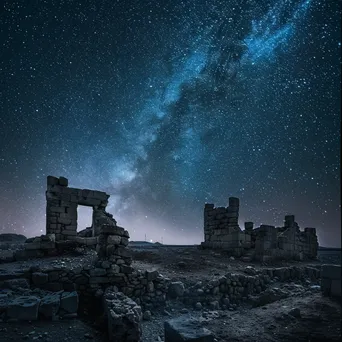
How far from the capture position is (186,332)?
4.83 meters

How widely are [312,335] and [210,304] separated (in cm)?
360

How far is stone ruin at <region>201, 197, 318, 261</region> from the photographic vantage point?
47.8 feet

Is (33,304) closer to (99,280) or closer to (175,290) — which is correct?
(99,280)

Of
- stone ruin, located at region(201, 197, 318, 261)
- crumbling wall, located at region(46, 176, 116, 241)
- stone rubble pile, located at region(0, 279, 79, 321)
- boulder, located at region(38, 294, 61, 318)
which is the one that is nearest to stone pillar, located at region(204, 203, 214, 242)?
stone ruin, located at region(201, 197, 318, 261)

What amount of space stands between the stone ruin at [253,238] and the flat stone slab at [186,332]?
9.45m

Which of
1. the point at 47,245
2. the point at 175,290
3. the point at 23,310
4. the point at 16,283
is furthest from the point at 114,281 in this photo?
the point at 47,245

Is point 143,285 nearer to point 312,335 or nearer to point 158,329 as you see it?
point 158,329

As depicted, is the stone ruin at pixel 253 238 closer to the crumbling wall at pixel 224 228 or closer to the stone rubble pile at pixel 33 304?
the crumbling wall at pixel 224 228

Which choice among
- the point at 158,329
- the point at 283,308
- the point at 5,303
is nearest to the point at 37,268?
the point at 5,303

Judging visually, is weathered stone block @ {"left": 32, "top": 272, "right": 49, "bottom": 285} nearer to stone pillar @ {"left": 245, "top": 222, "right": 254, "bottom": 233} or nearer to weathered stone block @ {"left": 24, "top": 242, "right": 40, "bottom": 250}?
weathered stone block @ {"left": 24, "top": 242, "right": 40, "bottom": 250}

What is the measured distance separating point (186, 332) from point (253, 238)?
11.9m

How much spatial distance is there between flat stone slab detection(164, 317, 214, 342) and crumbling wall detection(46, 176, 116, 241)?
818 cm

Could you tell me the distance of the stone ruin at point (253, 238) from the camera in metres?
14.6

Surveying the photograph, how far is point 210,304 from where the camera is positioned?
8.33m
